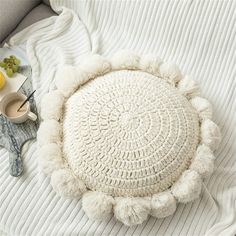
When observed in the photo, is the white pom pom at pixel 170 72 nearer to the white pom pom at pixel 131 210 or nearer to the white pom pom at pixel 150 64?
the white pom pom at pixel 150 64

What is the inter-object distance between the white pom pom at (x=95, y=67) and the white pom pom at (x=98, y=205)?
0.31m

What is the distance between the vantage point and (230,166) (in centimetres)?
94

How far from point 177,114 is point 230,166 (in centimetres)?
23

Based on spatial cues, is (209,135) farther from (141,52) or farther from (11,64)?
(11,64)

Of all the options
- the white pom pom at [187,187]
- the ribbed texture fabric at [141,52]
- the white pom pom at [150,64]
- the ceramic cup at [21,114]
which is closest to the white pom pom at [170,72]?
the white pom pom at [150,64]

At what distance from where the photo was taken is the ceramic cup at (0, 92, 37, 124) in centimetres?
92

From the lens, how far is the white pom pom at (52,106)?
2.89 ft

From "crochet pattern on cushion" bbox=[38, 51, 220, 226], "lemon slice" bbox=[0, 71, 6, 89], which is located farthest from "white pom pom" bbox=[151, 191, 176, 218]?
"lemon slice" bbox=[0, 71, 6, 89]

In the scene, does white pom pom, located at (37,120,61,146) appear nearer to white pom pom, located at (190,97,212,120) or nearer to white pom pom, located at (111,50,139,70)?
white pom pom, located at (111,50,139,70)

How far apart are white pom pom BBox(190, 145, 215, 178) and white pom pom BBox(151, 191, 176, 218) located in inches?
3.5

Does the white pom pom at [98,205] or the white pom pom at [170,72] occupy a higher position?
the white pom pom at [170,72]

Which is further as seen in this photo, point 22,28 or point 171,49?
point 22,28

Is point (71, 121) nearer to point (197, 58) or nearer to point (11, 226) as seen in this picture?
point (11, 226)

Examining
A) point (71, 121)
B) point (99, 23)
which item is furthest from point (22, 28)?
point (71, 121)
